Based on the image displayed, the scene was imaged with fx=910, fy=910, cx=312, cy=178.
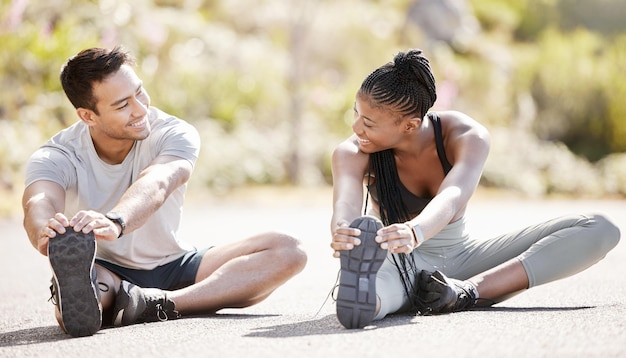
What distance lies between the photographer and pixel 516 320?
11.9 feet

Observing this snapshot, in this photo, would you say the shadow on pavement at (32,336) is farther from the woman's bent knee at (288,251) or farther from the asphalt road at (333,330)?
the woman's bent knee at (288,251)

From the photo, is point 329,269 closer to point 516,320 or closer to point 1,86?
point 516,320

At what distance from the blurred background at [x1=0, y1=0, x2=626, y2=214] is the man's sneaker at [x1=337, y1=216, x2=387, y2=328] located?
755cm

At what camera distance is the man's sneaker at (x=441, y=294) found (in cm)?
379

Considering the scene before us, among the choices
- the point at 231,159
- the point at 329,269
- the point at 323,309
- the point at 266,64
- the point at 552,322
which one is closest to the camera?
the point at 552,322

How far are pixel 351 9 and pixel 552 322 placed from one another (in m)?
20.7

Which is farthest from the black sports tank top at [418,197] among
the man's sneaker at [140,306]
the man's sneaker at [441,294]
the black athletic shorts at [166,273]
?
the man's sneaker at [140,306]

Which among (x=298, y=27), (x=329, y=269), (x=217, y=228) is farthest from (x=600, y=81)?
(x=329, y=269)

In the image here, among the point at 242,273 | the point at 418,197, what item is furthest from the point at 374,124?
the point at 242,273

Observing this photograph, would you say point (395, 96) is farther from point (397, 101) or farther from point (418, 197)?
point (418, 197)


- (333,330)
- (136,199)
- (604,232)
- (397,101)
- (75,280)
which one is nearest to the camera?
(75,280)

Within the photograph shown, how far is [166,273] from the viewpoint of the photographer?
4.21m

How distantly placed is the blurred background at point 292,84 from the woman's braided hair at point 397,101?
7.11 metres

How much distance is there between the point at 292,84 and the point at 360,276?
1090cm
